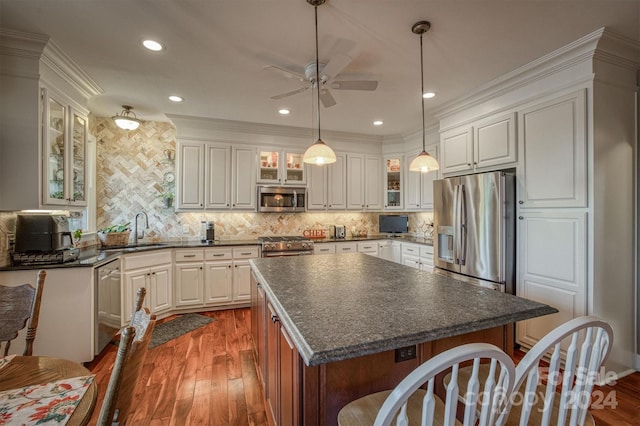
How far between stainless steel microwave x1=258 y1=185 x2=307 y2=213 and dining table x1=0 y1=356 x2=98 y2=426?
10.4 feet

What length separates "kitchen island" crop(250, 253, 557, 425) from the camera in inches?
39.6

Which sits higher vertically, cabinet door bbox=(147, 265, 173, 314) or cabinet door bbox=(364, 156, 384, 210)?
cabinet door bbox=(364, 156, 384, 210)

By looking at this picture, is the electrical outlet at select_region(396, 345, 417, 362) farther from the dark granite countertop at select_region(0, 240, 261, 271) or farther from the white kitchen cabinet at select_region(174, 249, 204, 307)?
the white kitchen cabinet at select_region(174, 249, 204, 307)

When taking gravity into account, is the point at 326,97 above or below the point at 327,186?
above

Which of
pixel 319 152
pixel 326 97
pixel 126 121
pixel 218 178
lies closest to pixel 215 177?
pixel 218 178

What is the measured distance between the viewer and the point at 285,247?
3.98m

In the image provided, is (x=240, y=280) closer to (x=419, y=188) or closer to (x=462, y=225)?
(x=462, y=225)

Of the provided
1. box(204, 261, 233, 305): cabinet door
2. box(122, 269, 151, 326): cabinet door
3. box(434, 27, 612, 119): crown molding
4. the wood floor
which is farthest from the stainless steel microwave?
box(434, 27, 612, 119): crown molding

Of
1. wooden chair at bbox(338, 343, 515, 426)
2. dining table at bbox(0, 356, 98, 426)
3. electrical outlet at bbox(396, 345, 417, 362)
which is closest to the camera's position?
wooden chair at bbox(338, 343, 515, 426)

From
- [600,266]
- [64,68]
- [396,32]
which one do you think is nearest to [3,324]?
[64,68]

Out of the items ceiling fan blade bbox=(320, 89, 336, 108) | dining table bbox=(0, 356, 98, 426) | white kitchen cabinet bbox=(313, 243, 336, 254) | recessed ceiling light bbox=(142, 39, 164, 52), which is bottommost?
dining table bbox=(0, 356, 98, 426)

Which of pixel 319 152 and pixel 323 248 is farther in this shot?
pixel 323 248

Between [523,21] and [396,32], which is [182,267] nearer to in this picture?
[396,32]

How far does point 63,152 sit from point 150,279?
1.62 metres
